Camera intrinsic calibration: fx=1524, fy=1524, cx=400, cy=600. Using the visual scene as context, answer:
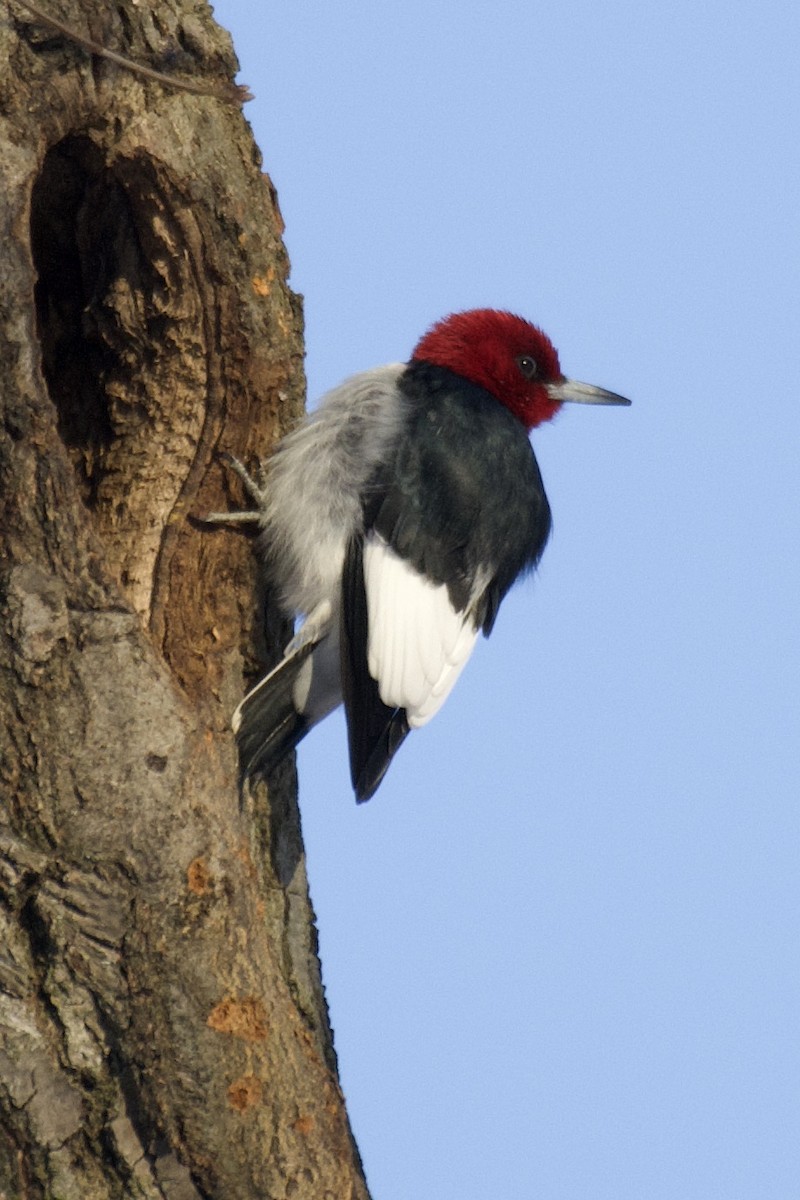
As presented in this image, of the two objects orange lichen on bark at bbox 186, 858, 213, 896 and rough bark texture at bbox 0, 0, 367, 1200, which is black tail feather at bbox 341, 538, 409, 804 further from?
orange lichen on bark at bbox 186, 858, 213, 896

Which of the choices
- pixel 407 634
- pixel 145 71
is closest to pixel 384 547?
pixel 407 634

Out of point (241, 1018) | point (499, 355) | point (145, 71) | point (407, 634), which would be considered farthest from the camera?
point (499, 355)

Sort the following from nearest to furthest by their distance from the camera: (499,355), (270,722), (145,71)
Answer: (145,71) < (270,722) < (499,355)

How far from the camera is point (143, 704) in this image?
2.96 m

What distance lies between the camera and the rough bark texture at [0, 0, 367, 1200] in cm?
279

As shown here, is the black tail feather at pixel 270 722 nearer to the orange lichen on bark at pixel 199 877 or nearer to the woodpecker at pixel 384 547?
the woodpecker at pixel 384 547

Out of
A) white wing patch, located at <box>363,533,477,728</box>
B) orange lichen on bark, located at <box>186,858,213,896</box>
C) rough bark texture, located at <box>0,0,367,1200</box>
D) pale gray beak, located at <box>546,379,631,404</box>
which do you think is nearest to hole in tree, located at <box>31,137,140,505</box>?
rough bark texture, located at <box>0,0,367,1200</box>

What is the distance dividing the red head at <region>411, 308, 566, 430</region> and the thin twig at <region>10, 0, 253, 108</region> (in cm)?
130

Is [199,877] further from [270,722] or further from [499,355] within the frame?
[499,355]

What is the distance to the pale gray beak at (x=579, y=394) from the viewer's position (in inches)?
191

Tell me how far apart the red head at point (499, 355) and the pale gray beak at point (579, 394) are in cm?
3

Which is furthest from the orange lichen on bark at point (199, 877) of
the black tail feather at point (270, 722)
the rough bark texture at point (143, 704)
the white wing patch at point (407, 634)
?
the white wing patch at point (407, 634)

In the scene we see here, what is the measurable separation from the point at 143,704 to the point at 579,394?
7.81 feet

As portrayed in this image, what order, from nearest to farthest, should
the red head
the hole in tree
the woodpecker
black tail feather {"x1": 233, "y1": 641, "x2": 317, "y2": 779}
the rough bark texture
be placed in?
1. the rough bark texture
2. black tail feather {"x1": 233, "y1": 641, "x2": 317, "y2": 779}
3. the hole in tree
4. the woodpecker
5. the red head
